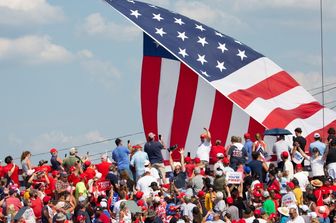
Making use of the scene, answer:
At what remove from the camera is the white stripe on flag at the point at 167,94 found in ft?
121

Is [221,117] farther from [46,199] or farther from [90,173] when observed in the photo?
[46,199]

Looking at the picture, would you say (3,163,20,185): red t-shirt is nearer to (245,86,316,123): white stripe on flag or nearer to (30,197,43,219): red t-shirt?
(30,197,43,219): red t-shirt

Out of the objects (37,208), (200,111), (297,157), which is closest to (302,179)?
(297,157)

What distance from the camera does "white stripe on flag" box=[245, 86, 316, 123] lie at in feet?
119

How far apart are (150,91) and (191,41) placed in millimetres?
1939

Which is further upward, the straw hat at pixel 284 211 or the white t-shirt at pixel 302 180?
the white t-shirt at pixel 302 180

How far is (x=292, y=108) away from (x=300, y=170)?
616 centimetres

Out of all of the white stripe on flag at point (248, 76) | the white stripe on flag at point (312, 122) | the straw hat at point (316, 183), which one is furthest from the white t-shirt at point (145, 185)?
the white stripe on flag at point (248, 76)

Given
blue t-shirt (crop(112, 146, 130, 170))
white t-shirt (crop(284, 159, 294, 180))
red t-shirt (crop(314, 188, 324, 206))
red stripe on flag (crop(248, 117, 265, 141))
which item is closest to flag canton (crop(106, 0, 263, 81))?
red stripe on flag (crop(248, 117, 265, 141))

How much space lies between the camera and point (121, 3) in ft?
127

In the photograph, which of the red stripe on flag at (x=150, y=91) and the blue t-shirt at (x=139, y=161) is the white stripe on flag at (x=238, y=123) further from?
the blue t-shirt at (x=139, y=161)

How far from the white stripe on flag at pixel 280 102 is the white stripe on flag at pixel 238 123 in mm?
241

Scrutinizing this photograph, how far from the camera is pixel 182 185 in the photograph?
105 ft

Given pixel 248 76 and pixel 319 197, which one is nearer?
pixel 319 197
